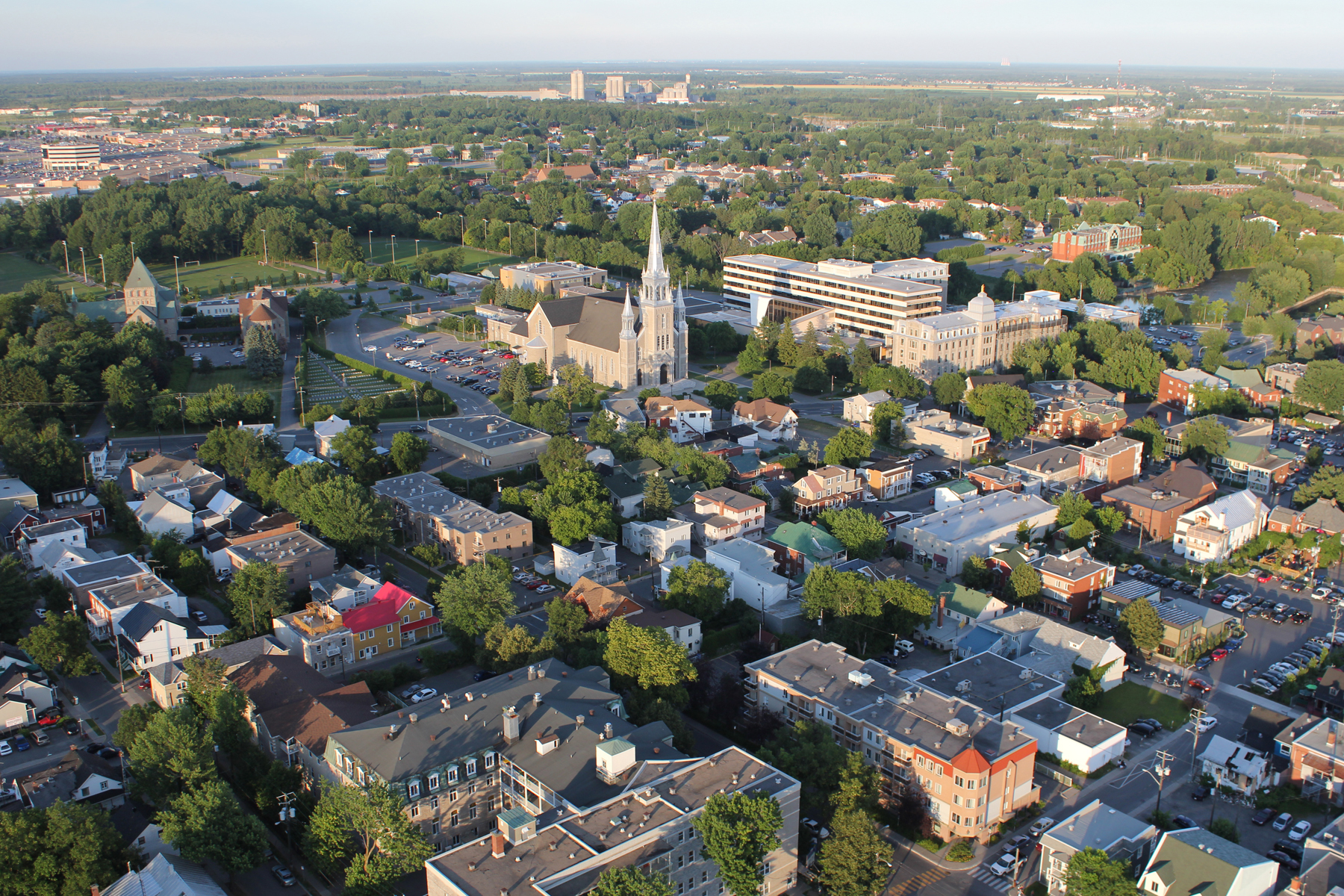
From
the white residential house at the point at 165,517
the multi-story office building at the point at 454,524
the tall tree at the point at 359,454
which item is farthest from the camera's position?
the tall tree at the point at 359,454

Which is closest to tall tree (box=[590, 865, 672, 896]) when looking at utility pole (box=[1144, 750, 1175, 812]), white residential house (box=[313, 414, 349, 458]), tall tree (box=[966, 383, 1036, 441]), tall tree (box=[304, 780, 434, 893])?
tall tree (box=[304, 780, 434, 893])

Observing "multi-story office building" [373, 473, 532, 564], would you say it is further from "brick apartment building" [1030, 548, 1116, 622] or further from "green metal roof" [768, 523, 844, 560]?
"brick apartment building" [1030, 548, 1116, 622]

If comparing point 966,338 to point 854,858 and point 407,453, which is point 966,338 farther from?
point 854,858

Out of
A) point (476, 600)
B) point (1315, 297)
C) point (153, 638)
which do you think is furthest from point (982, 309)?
point (153, 638)

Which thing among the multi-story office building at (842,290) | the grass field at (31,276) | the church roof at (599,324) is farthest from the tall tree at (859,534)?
the grass field at (31,276)

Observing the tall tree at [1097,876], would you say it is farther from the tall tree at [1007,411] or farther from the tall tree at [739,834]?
the tall tree at [1007,411]

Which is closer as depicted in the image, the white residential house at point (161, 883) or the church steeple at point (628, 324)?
the white residential house at point (161, 883)

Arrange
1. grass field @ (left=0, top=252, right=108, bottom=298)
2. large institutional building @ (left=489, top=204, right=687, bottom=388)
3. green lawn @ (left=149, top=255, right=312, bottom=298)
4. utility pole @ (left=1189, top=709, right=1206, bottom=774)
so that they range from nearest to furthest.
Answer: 1. utility pole @ (left=1189, top=709, right=1206, bottom=774)
2. large institutional building @ (left=489, top=204, right=687, bottom=388)
3. grass field @ (left=0, top=252, right=108, bottom=298)
4. green lawn @ (left=149, top=255, right=312, bottom=298)
